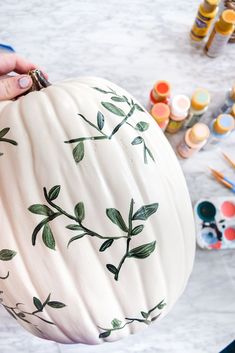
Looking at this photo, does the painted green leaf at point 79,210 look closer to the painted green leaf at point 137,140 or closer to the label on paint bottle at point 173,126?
the painted green leaf at point 137,140

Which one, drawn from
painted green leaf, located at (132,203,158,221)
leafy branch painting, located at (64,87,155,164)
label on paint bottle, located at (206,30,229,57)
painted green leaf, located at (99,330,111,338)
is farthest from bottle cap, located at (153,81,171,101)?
painted green leaf, located at (99,330,111,338)

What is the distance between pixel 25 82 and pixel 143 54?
533mm

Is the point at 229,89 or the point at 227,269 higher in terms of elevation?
the point at 229,89

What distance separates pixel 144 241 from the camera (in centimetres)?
57

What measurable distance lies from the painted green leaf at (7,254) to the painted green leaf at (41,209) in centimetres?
7

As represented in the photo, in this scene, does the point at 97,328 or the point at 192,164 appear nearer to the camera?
the point at 97,328

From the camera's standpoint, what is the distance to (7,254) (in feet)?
1.86

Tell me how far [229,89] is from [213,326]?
2.04 feet

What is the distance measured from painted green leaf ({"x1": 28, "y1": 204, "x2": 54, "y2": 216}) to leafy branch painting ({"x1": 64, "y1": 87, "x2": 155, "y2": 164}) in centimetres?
8

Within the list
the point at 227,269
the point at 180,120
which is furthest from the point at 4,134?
the point at 227,269

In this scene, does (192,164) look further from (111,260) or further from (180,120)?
(111,260)

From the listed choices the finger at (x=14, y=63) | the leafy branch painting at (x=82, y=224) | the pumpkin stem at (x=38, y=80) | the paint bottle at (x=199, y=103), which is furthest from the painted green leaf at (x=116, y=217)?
the paint bottle at (x=199, y=103)

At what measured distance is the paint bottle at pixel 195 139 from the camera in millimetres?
987

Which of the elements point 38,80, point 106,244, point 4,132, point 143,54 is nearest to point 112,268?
point 106,244
